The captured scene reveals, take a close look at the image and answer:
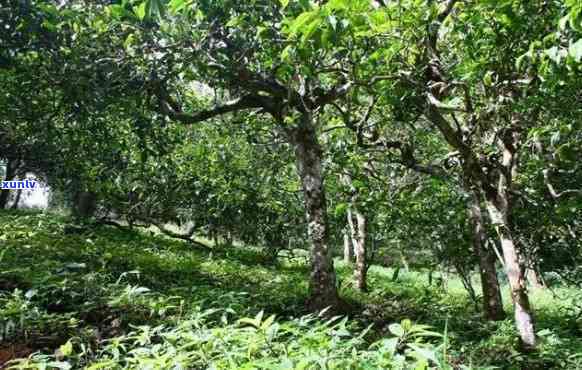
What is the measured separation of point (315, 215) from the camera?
21.2 feet

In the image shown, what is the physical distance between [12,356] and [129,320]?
3.49 feet

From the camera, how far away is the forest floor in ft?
8.03

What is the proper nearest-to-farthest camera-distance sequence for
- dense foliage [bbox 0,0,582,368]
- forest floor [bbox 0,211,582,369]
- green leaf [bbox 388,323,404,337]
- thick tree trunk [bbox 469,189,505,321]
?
1. green leaf [bbox 388,323,404,337]
2. forest floor [bbox 0,211,582,369]
3. dense foliage [bbox 0,0,582,368]
4. thick tree trunk [bbox 469,189,505,321]

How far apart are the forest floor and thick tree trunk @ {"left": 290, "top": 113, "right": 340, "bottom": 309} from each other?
0.35 m

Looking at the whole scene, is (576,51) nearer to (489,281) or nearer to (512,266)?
(512,266)

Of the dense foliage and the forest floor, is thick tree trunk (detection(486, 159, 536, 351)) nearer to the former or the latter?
the dense foliage

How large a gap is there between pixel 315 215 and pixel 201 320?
3.25m

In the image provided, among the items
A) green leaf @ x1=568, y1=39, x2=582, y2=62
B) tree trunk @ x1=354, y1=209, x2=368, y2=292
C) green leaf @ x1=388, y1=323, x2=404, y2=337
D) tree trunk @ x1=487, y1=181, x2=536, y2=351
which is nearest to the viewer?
green leaf @ x1=388, y1=323, x2=404, y2=337

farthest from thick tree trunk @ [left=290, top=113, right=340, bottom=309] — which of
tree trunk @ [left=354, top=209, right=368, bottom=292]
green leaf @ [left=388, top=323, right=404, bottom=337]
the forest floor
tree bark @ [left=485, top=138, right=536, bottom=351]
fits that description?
→ green leaf @ [left=388, top=323, right=404, bottom=337]

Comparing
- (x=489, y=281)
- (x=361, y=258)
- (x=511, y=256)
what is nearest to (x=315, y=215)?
(x=511, y=256)

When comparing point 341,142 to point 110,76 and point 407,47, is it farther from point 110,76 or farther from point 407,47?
point 110,76

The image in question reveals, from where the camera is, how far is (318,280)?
6.44 meters

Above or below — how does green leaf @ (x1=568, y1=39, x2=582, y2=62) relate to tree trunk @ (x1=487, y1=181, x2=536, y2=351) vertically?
above

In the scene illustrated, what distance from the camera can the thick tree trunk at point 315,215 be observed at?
6.43m
